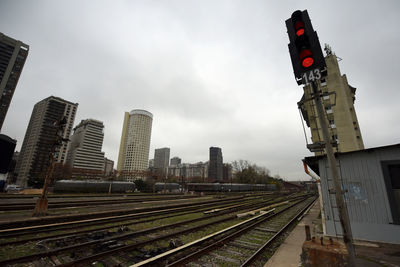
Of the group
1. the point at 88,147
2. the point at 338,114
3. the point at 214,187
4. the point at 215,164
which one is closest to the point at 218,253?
the point at 338,114

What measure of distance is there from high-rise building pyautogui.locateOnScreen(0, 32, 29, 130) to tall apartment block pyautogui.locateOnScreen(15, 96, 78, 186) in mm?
25549

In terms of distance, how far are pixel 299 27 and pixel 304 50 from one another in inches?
18.6

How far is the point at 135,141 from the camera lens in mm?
182875

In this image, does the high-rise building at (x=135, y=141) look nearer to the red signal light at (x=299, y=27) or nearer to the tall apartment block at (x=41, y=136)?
the tall apartment block at (x=41, y=136)

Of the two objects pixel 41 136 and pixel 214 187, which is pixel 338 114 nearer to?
pixel 214 187

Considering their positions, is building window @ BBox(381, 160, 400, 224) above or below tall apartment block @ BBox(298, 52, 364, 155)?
below

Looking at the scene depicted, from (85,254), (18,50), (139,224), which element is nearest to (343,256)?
(85,254)

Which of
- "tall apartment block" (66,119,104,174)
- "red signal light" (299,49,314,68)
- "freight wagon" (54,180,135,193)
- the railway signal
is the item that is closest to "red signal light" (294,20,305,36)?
Result: the railway signal

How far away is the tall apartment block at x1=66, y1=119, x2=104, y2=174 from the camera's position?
493 ft

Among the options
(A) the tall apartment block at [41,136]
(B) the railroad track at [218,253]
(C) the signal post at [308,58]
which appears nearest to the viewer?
(C) the signal post at [308,58]

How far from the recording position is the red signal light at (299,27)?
315 centimetres

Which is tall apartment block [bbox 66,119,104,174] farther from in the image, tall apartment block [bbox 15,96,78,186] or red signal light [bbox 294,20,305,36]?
red signal light [bbox 294,20,305,36]

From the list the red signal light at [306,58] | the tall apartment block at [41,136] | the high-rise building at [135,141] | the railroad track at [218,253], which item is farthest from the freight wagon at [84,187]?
the high-rise building at [135,141]

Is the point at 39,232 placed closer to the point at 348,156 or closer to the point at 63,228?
the point at 63,228
